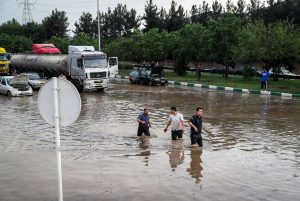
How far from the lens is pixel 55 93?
6391mm

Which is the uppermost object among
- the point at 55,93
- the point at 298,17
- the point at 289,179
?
the point at 298,17

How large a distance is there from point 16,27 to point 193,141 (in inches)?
3097

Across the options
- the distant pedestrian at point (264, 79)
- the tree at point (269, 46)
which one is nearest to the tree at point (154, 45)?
the tree at point (269, 46)

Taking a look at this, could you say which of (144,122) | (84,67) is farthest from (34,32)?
(144,122)

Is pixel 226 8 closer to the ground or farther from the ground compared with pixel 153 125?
farther from the ground

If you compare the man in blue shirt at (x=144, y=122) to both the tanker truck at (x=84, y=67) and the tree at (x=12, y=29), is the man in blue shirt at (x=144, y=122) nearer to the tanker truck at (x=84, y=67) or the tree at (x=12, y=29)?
the tanker truck at (x=84, y=67)

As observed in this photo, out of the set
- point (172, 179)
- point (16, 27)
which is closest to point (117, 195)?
point (172, 179)

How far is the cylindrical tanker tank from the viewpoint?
117 feet

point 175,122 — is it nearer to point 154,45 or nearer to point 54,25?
point 154,45

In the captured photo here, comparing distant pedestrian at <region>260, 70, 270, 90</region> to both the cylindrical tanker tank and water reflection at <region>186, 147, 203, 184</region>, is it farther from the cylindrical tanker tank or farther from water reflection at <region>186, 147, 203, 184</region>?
water reflection at <region>186, 147, 203, 184</region>

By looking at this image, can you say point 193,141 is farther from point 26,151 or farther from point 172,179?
point 26,151

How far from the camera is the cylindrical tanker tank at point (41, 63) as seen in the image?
3566 centimetres

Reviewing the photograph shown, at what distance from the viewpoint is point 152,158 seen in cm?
1293

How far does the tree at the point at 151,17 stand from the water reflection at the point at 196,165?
218 feet
